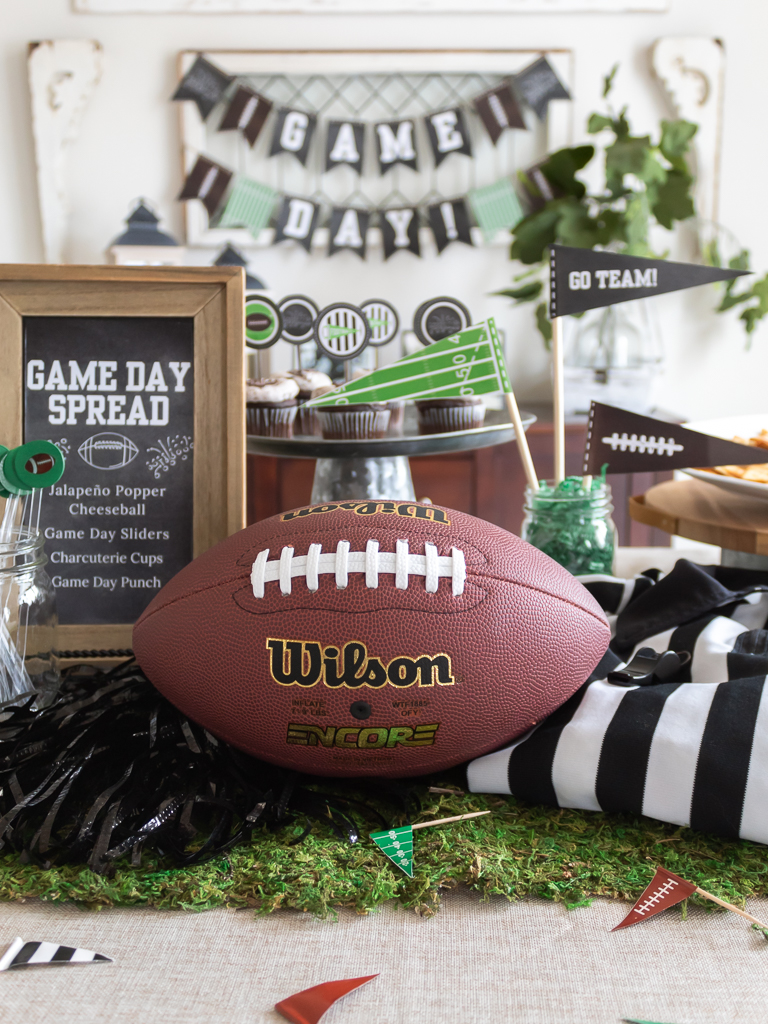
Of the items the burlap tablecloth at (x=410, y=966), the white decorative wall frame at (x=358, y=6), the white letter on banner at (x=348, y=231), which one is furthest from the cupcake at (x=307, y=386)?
the white decorative wall frame at (x=358, y=6)

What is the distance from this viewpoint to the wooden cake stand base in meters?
1.09

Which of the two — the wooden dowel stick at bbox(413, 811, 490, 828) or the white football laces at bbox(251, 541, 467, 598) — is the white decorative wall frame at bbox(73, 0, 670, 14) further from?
the wooden dowel stick at bbox(413, 811, 490, 828)

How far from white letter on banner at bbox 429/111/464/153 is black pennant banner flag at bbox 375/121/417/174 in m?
0.08

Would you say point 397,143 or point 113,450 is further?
point 397,143

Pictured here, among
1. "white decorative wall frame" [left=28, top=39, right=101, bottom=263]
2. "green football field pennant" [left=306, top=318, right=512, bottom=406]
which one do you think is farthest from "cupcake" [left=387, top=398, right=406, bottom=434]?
"white decorative wall frame" [left=28, top=39, right=101, bottom=263]

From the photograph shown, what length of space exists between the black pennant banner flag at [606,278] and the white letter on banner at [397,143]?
2.08m

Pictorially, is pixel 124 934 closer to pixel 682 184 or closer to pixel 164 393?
pixel 164 393

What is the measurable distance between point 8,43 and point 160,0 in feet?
1.79

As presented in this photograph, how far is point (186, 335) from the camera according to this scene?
2.97 ft

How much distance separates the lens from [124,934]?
0.57 metres

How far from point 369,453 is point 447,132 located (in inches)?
86.9

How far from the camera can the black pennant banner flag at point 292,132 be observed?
112 inches

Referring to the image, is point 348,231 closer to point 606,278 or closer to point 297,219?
point 297,219

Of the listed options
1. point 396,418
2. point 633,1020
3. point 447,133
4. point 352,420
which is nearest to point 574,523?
point 352,420
